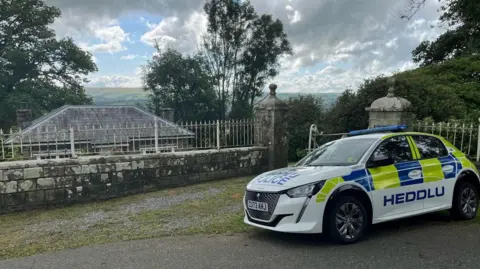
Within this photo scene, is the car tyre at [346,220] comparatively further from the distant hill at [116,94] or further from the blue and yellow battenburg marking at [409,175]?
the distant hill at [116,94]

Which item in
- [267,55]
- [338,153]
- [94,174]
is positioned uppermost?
[267,55]

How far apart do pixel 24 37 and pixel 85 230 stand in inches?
1371

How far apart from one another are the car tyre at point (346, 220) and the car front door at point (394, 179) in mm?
283

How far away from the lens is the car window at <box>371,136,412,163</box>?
558cm

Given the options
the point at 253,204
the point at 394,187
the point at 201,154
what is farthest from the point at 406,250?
the point at 201,154

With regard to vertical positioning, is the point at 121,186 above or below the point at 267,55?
below

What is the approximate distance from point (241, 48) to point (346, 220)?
130 feet

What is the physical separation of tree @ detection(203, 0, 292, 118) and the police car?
118 feet

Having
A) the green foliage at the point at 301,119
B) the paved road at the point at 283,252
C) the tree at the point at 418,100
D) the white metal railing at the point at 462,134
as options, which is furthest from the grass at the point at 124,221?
the green foliage at the point at 301,119

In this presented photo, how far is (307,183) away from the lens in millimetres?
4988

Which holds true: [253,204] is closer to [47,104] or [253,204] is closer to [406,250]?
[406,250]

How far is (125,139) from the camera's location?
31.7ft

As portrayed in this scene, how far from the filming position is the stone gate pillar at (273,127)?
11.2m

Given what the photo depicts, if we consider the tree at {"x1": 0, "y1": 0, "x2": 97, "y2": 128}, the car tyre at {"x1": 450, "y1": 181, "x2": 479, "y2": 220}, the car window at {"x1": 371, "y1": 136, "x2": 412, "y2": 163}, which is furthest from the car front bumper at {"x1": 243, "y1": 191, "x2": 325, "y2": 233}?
the tree at {"x1": 0, "y1": 0, "x2": 97, "y2": 128}
